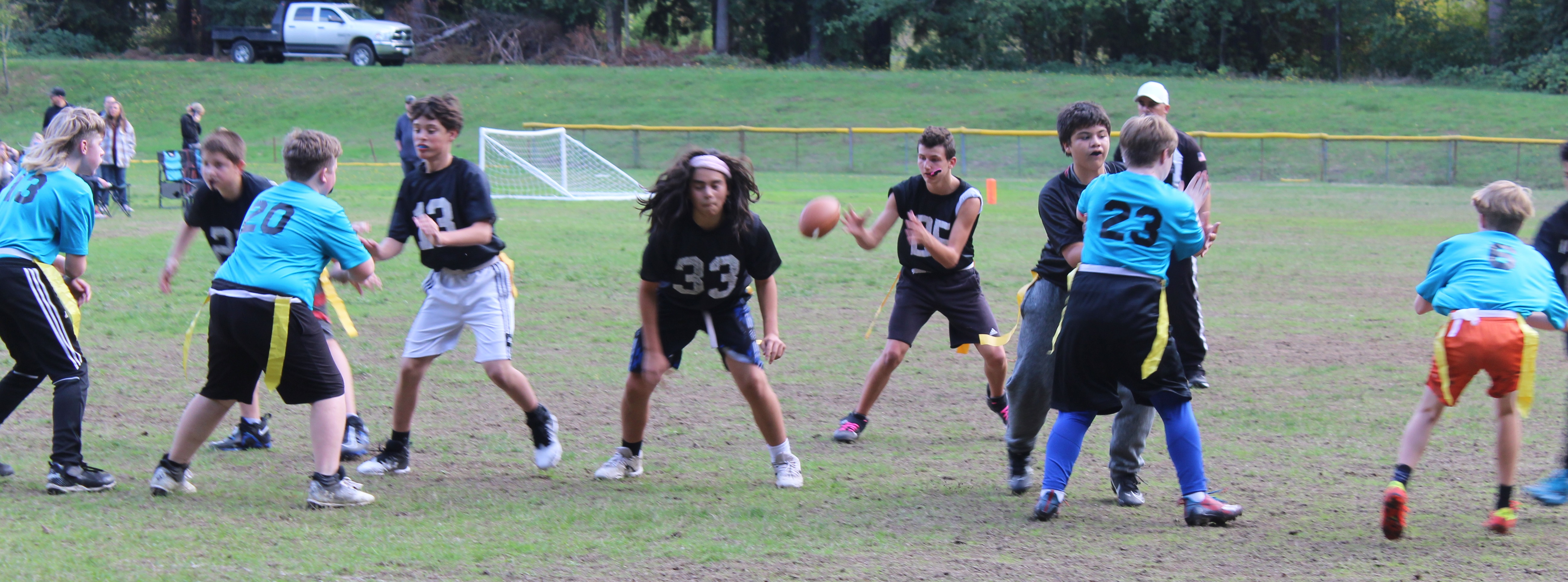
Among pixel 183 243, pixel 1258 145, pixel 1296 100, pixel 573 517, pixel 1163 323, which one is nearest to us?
pixel 1163 323

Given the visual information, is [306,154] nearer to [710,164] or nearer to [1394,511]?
[710,164]

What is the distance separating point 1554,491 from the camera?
4.68 meters

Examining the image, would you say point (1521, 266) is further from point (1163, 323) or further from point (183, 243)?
point (183, 243)

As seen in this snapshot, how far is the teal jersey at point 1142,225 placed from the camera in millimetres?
4270

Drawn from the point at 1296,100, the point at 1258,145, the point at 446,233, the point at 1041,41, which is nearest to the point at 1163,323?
the point at 446,233

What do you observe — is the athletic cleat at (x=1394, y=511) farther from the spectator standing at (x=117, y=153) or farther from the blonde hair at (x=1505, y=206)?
the spectator standing at (x=117, y=153)

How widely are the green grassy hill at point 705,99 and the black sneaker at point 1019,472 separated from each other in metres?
27.3

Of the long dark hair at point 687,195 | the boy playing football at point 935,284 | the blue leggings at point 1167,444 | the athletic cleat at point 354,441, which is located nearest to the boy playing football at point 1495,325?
the blue leggings at point 1167,444

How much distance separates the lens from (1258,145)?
94.4 ft

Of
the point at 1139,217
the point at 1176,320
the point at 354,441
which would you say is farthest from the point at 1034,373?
the point at 354,441

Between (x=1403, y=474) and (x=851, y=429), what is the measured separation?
256 cm

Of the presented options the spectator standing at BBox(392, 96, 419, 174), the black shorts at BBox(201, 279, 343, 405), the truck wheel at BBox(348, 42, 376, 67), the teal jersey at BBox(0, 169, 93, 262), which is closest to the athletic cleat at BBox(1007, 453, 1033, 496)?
the black shorts at BBox(201, 279, 343, 405)

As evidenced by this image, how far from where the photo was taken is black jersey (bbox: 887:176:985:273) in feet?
19.0

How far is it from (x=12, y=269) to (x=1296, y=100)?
34736 mm
